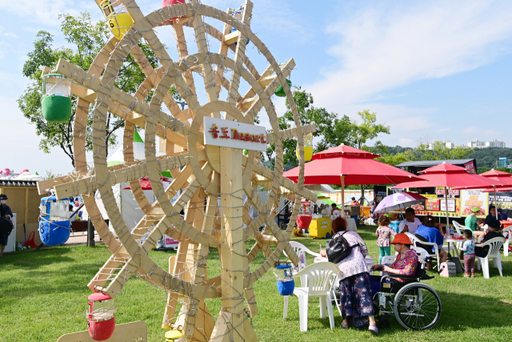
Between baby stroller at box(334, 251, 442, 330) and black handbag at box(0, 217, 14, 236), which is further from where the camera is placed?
black handbag at box(0, 217, 14, 236)

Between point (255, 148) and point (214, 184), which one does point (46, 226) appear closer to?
point (214, 184)

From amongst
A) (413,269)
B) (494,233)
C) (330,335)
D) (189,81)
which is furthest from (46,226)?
(494,233)

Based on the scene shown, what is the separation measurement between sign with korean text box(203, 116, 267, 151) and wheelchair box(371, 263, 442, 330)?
125 inches

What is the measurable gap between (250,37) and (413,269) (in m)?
3.88

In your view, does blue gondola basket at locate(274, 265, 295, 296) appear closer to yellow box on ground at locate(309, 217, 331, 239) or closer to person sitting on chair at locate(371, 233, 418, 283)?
person sitting on chair at locate(371, 233, 418, 283)

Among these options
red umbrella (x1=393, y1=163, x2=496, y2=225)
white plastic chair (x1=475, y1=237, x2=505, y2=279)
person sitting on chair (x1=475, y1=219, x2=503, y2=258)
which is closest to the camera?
white plastic chair (x1=475, y1=237, x2=505, y2=279)

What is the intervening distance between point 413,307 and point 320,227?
32.4 ft

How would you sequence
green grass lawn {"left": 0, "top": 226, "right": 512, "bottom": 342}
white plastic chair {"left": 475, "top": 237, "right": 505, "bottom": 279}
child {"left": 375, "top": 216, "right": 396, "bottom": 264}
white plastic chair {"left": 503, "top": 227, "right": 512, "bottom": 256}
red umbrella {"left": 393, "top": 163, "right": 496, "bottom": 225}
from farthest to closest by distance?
white plastic chair {"left": 503, "top": 227, "right": 512, "bottom": 256}, red umbrella {"left": 393, "top": 163, "right": 496, "bottom": 225}, child {"left": 375, "top": 216, "right": 396, "bottom": 264}, white plastic chair {"left": 475, "top": 237, "right": 505, "bottom": 279}, green grass lawn {"left": 0, "top": 226, "right": 512, "bottom": 342}

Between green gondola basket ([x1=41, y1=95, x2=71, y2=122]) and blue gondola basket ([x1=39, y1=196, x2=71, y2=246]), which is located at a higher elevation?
green gondola basket ([x1=41, y1=95, x2=71, y2=122])

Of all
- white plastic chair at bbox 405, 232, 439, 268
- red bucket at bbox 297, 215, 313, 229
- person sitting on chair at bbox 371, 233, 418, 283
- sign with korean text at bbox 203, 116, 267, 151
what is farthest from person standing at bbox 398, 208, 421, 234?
red bucket at bbox 297, 215, 313, 229

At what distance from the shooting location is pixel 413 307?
5195mm

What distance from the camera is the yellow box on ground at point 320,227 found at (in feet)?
49.4

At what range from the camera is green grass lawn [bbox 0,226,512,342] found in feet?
16.0

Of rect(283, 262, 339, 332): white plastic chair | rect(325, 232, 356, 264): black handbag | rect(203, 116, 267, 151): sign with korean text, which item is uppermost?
rect(203, 116, 267, 151): sign with korean text
